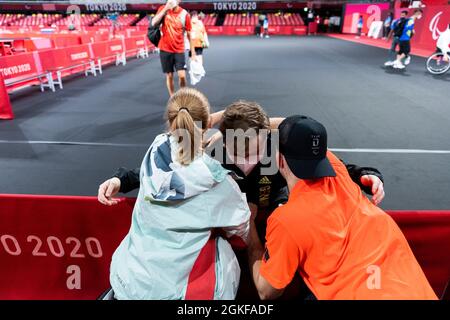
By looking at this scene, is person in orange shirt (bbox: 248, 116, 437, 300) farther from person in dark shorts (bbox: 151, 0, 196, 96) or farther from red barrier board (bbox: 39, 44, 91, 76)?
red barrier board (bbox: 39, 44, 91, 76)

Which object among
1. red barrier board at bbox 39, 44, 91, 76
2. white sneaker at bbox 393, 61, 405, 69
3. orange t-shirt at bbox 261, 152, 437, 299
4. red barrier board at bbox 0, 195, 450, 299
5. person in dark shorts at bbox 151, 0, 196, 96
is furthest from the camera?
white sneaker at bbox 393, 61, 405, 69

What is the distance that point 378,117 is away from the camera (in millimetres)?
5203

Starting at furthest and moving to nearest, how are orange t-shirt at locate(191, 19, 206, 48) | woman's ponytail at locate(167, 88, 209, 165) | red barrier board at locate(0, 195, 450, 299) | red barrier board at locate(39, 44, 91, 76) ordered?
orange t-shirt at locate(191, 19, 206, 48) → red barrier board at locate(39, 44, 91, 76) → red barrier board at locate(0, 195, 450, 299) → woman's ponytail at locate(167, 88, 209, 165)

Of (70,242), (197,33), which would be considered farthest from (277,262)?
(197,33)

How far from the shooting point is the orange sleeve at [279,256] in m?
1.14

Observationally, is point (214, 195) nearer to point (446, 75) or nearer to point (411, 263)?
point (411, 263)

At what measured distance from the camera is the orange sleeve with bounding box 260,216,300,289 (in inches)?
44.9

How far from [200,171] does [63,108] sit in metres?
5.71

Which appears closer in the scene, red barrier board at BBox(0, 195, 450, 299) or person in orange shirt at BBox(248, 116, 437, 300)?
person in orange shirt at BBox(248, 116, 437, 300)

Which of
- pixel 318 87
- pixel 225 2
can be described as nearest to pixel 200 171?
pixel 318 87

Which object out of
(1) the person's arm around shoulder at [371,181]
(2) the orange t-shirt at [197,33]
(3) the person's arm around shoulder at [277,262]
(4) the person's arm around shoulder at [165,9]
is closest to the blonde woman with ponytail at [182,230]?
(3) the person's arm around shoulder at [277,262]

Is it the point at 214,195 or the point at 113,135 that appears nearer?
the point at 214,195

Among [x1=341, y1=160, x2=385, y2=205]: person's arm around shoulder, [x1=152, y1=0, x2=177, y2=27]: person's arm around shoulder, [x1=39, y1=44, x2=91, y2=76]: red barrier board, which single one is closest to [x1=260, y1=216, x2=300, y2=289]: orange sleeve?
[x1=341, y1=160, x2=385, y2=205]: person's arm around shoulder

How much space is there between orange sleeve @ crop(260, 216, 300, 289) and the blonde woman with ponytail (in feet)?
0.63
